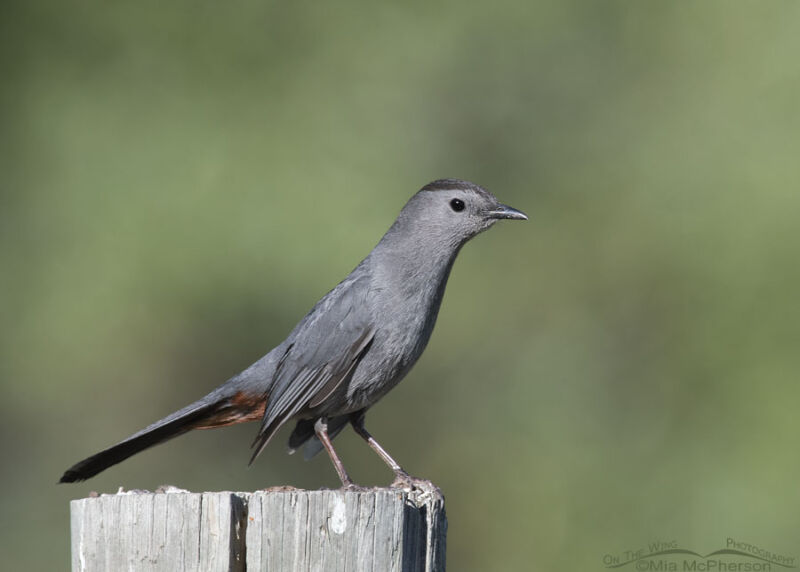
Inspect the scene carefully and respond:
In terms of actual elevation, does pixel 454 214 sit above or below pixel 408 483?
above

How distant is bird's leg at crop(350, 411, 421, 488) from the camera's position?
167 inches

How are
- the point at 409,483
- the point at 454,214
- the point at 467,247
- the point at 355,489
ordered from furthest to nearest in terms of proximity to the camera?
the point at 467,247 < the point at 454,214 < the point at 409,483 < the point at 355,489

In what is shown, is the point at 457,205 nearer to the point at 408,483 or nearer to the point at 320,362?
the point at 320,362

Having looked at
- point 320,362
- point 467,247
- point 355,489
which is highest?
point 467,247

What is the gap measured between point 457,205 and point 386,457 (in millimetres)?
1246

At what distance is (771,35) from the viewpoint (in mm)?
7586

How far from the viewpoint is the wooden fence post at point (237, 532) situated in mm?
2756

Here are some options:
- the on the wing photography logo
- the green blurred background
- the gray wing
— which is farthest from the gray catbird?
the on the wing photography logo

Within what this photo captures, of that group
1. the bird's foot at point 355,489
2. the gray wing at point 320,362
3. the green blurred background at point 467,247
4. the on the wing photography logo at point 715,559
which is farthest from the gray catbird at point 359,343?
the on the wing photography logo at point 715,559

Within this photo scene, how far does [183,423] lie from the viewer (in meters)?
4.29

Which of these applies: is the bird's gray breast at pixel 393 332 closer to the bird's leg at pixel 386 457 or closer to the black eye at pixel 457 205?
the bird's leg at pixel 386 457

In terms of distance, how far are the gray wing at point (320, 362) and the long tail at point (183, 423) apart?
6.6 inches

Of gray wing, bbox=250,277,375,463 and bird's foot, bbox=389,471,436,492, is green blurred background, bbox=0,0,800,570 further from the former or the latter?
bird's foot, bbox=389,471,436,492

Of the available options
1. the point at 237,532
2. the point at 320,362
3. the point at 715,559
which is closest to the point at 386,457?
the point at 320,362
